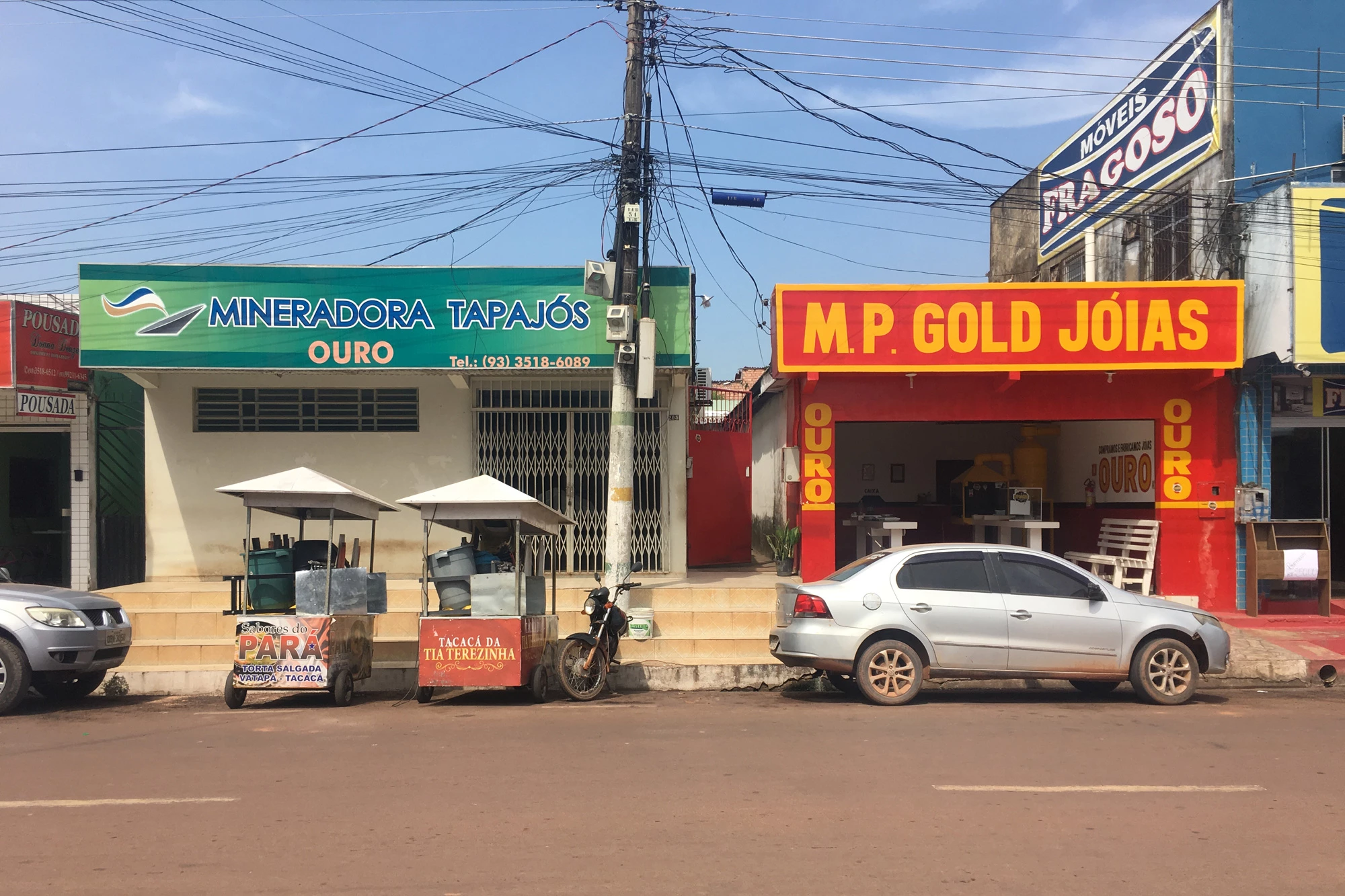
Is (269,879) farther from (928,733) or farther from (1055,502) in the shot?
(1055,502)

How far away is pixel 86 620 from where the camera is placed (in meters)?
9.70

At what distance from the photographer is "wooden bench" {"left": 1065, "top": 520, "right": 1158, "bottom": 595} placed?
46.7 feet

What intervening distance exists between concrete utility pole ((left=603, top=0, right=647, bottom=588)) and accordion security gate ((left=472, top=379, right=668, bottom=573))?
274cm

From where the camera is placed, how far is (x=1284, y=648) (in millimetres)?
11953

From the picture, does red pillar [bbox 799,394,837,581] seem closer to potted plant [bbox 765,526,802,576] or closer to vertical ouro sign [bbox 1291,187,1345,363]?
potted plant [bbox 765,526,802,576]

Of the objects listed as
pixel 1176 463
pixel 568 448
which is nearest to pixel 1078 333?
pixel 1176 463

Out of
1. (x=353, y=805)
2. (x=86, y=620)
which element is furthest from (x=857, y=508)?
(x=353, y=805)

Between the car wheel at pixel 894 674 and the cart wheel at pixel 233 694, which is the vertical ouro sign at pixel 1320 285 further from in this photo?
the cart wheel at pixel 233 694

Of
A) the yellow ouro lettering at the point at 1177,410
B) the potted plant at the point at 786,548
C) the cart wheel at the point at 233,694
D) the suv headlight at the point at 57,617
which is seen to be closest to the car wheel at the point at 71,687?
the suv headlight at the point at 57,617

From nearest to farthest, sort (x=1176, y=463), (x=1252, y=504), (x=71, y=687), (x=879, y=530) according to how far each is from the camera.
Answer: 1. (x=71, y=687)
2. (x=1252, y=504)
3. (x=1176, y=463)
4. (x=879, y=530)

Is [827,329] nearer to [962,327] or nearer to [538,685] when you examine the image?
[962,327]

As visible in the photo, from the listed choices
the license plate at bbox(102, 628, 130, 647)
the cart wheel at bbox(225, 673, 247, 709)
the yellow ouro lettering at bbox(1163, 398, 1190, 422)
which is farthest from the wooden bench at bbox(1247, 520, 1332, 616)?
the license plate at bbox(102, 628, 130, 647)

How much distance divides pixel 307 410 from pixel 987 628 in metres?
10.3

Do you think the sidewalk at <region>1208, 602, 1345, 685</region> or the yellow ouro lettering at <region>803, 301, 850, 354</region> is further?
the yellow ouro lettering at <region>803, 301, 850, 354</region>
